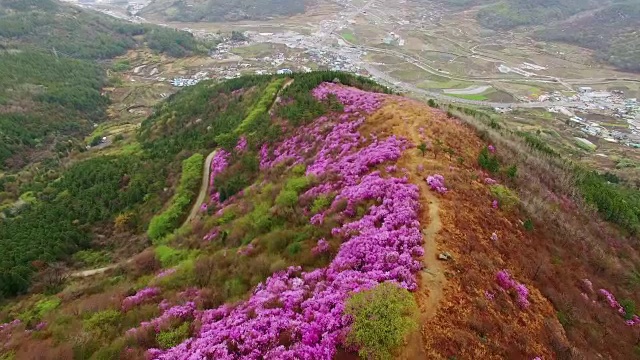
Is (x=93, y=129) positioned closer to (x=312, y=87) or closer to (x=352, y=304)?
(x=312, y=87)

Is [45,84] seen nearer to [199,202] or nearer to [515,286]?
[199,202]

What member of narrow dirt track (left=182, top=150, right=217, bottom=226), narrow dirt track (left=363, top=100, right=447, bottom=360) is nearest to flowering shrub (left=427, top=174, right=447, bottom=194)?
narrow dirt track (left=363, top=100, right=447, bottom=360)

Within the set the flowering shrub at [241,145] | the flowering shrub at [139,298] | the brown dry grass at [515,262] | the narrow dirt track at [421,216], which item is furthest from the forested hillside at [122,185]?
the brown dry grass at [515,262]

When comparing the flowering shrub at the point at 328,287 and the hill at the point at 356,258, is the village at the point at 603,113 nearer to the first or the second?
the hill at the point at 356,258

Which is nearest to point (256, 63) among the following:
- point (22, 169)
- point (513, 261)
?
point (22, 169)

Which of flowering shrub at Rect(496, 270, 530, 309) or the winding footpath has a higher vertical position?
flowering shrub at Rect(496, 270, 530, 309)

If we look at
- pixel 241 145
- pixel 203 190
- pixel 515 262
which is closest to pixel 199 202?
pixel 203 190

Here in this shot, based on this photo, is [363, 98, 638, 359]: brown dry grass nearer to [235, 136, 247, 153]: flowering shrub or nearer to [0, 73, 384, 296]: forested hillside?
[235, 136, 247, 153]: flowering shrub
